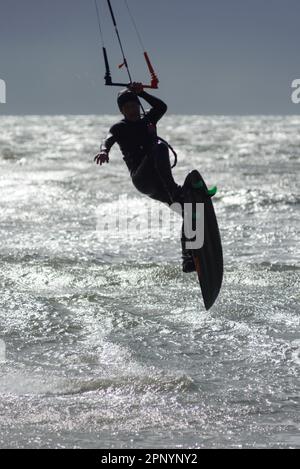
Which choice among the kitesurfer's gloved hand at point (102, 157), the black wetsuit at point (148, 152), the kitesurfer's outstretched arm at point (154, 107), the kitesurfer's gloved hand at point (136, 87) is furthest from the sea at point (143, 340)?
the kitesurfer's gloved hand at point (136, 87)

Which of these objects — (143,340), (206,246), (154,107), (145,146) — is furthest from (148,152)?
(143,340)

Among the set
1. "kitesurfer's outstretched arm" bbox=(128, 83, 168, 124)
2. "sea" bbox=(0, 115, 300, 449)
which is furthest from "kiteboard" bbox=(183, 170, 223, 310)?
"kitesurfer's outstretched arm" bbox=(128, 83, 168, 124)

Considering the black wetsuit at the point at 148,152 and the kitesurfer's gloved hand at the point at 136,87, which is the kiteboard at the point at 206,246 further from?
the kitesurfer's gloved hand at the point at 136,87

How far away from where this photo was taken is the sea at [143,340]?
5.63 meters

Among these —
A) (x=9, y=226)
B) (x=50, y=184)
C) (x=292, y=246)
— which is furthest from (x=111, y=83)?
(x=50, y=184)

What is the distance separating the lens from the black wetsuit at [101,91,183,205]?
26.0 ft

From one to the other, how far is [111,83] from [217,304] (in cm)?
313

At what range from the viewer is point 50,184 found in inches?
1057

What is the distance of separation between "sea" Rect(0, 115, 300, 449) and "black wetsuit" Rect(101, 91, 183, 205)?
1.60 metres

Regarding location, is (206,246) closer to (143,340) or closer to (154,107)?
(143,340)

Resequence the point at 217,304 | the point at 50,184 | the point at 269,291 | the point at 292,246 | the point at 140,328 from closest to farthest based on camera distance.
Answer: the point at 140,328
the point at 217,304
the point at 269,291
the point at 292,246
the point at 50,184

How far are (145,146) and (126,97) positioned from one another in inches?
22.2
